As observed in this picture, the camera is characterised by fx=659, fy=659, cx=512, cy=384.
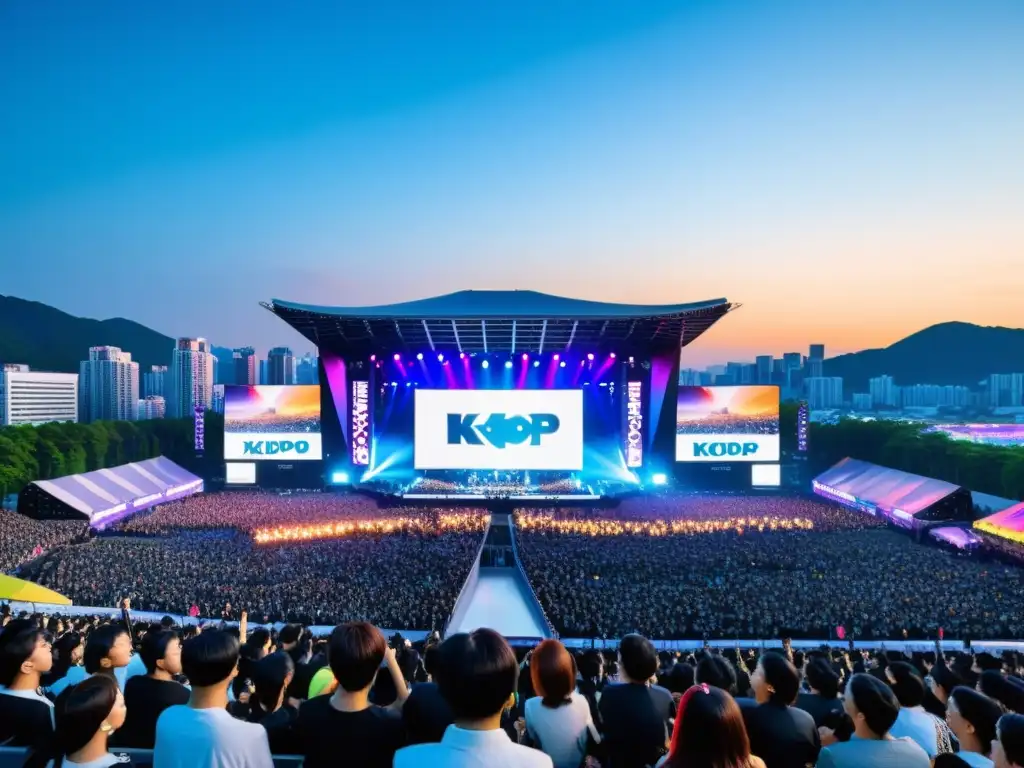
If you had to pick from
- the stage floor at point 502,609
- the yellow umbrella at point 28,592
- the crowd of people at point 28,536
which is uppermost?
the yellow umbrella at point 28,592

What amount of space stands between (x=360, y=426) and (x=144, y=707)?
94.4 ft

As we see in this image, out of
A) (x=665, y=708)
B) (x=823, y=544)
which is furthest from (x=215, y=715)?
(x=823, y=544)

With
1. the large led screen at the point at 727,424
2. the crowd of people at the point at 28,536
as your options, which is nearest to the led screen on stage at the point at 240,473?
the crowd of people at the point at 28,536

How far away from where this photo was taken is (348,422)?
32375 millimetres

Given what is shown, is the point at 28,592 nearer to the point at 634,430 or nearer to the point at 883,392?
the point at 634,430

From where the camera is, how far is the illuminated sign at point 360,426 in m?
31.5

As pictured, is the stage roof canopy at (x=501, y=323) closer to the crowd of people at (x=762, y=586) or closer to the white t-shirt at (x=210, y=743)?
the crowd of people at (x=762, y=586)

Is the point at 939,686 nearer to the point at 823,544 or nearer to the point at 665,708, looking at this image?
the point at 665,708

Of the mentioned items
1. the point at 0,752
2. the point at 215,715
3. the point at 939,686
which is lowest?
the point at 939,686

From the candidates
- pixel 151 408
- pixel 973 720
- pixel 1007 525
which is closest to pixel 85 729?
pixel 973 720

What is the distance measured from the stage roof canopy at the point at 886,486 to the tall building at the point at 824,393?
319ft

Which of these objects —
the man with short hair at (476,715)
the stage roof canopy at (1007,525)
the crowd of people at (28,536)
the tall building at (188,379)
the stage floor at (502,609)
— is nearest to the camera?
the man with short hair at (476,715)

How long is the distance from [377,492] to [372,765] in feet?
93.5

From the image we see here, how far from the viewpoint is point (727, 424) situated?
3419cm
